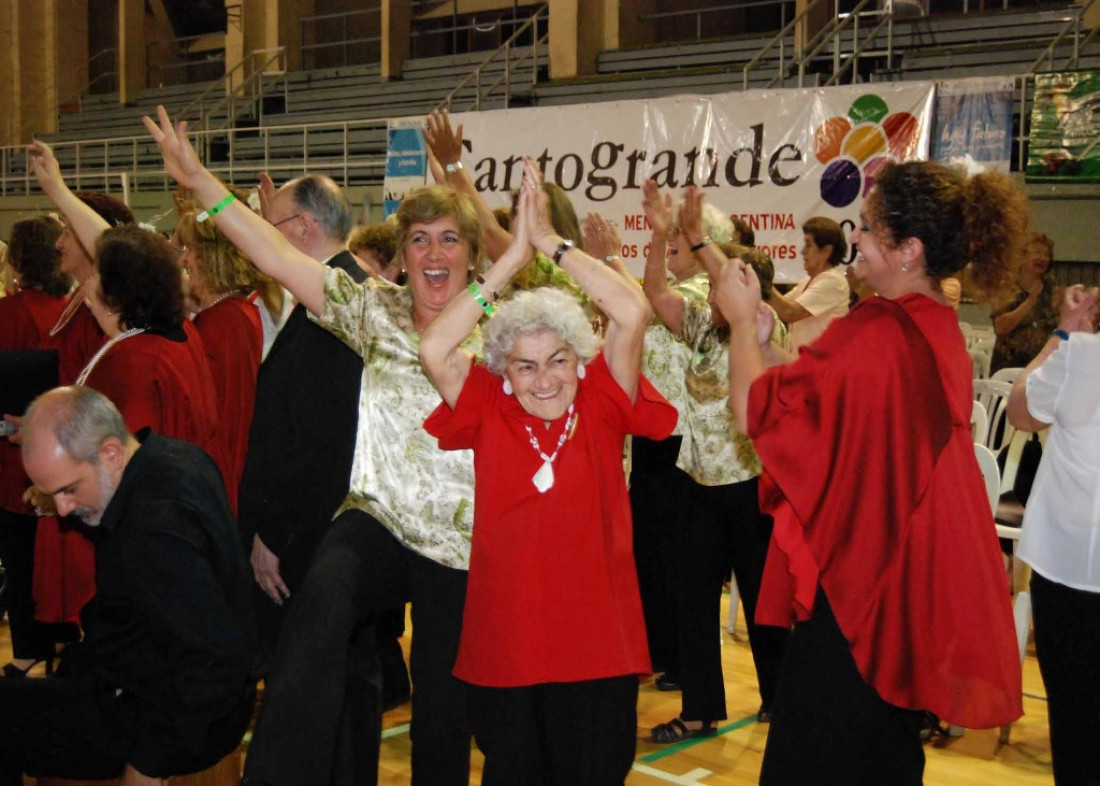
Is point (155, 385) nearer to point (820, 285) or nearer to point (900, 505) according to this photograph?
point (900, 505)

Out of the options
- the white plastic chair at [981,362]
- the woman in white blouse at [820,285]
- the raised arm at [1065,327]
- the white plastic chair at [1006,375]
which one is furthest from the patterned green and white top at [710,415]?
the white plastic chair at [981,362]

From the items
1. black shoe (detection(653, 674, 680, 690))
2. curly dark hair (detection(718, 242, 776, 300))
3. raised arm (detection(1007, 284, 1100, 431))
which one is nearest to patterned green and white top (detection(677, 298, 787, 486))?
curly dark hair (detection(718, 242, 776, 300))

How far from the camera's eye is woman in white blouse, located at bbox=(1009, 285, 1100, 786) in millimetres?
2814

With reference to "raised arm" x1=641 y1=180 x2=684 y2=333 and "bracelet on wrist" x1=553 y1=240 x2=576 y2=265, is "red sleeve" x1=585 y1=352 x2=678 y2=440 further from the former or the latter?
"raised arm" x1=641 y1=180 x2=684 y2=333

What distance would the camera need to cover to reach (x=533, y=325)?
268 centimetres

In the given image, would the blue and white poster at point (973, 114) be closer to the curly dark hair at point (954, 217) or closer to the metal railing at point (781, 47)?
the metal railing at point (781, 47)

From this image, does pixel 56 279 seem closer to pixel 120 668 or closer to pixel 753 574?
pixel 120 668

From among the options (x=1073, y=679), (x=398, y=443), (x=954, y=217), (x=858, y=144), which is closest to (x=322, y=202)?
(x=398, y=443)

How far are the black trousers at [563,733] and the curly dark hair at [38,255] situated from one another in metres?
3.20

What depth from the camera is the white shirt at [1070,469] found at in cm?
286

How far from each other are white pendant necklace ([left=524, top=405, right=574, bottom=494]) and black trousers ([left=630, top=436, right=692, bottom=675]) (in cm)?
196

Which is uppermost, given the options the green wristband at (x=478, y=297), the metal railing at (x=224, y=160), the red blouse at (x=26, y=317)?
the metal railing at (x=224, y=160)

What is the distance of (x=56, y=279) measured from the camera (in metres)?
4.97

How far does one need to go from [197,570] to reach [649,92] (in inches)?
441
